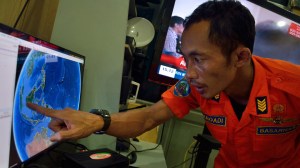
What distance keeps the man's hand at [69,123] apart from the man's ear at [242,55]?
543mm

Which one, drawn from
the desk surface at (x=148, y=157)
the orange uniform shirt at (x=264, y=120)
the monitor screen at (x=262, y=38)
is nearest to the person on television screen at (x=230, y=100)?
the orange uniform shirt at (x=264, y=120)

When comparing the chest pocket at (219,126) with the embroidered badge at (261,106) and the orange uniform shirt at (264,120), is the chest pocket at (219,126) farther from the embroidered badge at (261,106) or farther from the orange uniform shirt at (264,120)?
the embroidered badge at (261,106)

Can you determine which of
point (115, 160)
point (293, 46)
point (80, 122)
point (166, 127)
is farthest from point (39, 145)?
point (293, 46)

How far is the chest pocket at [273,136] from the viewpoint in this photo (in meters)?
1.09

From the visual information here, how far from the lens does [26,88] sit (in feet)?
2.22

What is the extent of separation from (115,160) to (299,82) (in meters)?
0.75

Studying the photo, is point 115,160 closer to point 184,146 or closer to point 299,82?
point 299,82

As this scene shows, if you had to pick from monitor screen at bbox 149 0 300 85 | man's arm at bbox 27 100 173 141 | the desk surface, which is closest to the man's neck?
man's arm at bbox 27 100 173 141

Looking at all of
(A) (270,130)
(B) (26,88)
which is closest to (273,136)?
(A) (270,130)

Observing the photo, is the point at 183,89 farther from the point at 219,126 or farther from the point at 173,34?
the point at 173,34

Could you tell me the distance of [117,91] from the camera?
1.21 metres

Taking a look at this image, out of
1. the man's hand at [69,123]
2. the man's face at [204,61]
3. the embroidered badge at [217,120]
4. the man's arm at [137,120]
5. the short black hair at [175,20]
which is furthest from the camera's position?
the short black hair at [175,20]

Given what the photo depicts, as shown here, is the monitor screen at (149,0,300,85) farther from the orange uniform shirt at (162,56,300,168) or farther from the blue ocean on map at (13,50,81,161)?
the blue ocean on map at (13,50,81,161)

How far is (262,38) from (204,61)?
174 centimetres
